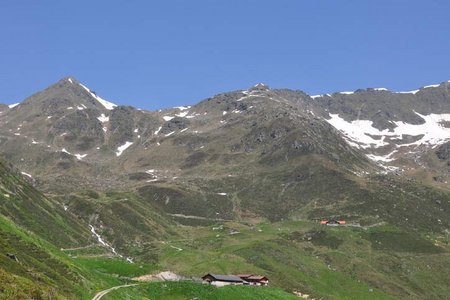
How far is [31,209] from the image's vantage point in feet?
Answer: 582

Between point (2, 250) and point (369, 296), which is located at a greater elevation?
Answer: point (2, 250)

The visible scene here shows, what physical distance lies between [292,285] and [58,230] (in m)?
80.4

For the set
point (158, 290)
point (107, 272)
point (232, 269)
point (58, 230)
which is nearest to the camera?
point (158, 290)

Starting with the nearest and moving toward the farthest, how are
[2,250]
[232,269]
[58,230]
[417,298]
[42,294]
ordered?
[42,294] < [2,250] < [232,269] < [58,230] < [417,298]

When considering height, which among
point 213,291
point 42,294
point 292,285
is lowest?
point 292,285

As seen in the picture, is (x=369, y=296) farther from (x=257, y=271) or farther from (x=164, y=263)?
(x=164, y=263)

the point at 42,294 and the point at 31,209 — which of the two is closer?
the point at 42,294

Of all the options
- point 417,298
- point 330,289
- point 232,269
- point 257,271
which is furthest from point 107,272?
point 417,298

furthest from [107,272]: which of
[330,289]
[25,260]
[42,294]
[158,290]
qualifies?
[330,289]

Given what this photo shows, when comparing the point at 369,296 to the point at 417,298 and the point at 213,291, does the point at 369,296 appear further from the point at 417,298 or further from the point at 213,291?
the point at 213,291

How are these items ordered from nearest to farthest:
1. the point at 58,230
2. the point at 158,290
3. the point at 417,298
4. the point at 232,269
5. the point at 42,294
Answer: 1. the point at 42,294
2. the point at 158,290
3. the point at 232,269
4. the point at 58,230
5. the point at 417,298

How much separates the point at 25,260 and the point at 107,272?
A: 35.5m

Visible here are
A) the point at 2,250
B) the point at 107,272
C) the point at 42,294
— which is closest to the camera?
the point at 42,294

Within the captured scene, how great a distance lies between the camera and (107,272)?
100438mm
